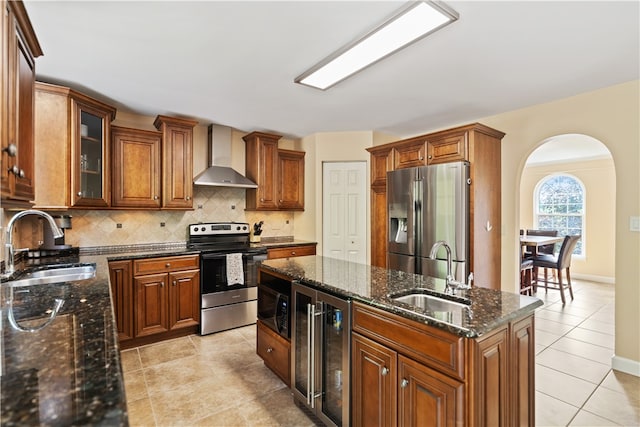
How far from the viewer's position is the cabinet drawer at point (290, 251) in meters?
Answer: 4.08

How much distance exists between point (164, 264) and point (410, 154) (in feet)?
9.83

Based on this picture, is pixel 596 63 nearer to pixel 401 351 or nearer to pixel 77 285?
pixel 401 351

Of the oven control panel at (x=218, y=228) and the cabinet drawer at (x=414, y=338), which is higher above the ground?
the oven control panel at (x=218, y=228)

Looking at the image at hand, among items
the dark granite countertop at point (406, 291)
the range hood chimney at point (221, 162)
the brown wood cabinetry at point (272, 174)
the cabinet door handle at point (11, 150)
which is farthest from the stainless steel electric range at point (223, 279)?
the cabinet door handle at point (11, 150)

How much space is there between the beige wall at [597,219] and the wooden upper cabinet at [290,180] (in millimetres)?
4561

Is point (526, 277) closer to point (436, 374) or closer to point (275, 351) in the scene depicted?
point (275, 351)

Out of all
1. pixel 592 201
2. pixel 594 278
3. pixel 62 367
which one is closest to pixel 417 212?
pixel 62 367

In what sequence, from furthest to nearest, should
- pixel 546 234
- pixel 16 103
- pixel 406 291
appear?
1. pixel 546 234
2. pixel 406 291
3. pixel 16 103

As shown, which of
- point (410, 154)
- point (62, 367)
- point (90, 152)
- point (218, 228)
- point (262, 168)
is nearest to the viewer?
point (62, 367)

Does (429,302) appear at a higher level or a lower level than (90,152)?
lower

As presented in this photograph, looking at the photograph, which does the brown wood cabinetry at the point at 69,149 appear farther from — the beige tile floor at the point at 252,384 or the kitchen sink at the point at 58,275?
the beige tile floor at the point at 252,384

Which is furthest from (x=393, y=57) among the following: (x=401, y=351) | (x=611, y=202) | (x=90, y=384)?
(x=611, y=202)

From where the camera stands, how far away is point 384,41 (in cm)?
208

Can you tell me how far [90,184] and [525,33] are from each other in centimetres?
376
